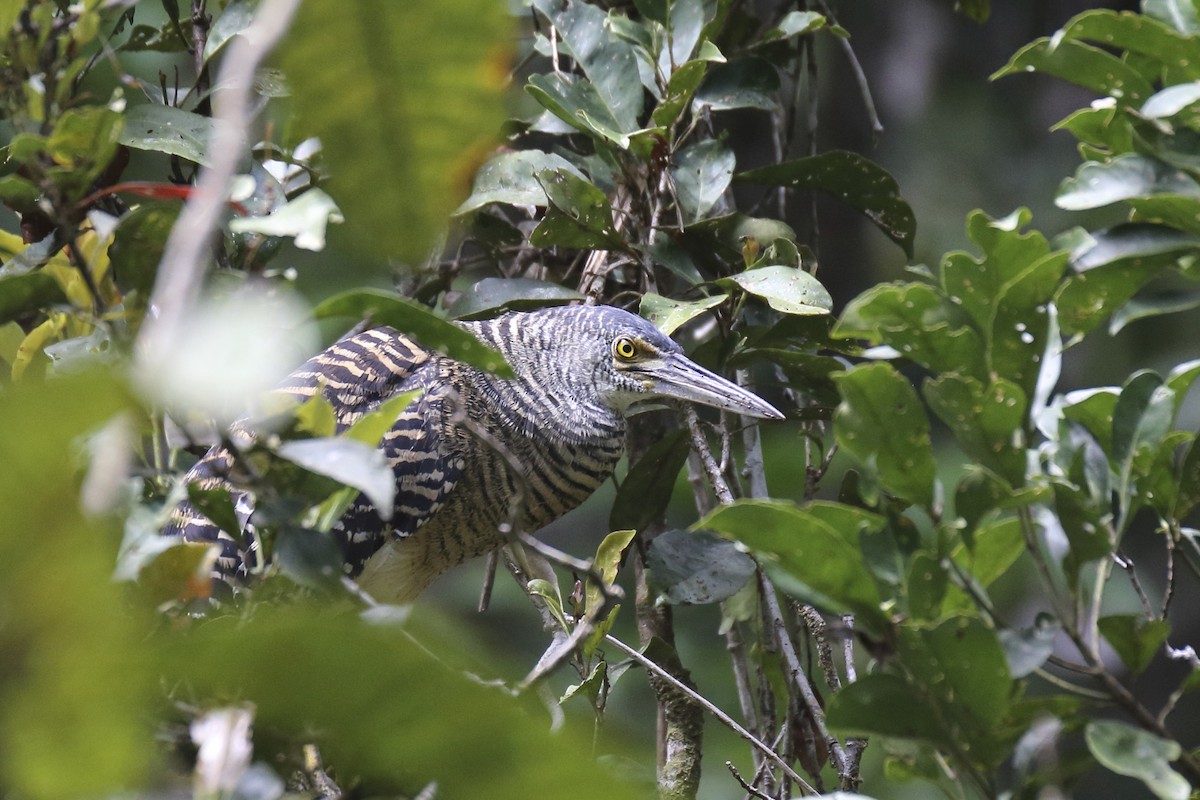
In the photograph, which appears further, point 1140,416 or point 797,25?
point 797,25

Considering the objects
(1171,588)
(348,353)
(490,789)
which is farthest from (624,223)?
(490,789)

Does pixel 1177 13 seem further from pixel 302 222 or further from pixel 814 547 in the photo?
pixel 302 222

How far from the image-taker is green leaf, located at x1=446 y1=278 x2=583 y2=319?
2082 mm

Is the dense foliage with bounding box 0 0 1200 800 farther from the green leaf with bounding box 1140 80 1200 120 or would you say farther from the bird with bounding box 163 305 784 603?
the bird with bounding box 163 305 784 603

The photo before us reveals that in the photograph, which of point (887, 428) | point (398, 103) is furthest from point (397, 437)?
point (398, 103)

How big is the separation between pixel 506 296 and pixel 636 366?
18.1 inches

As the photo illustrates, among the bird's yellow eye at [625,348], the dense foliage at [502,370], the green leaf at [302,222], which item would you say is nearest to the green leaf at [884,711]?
the dense foliage at [502,370]

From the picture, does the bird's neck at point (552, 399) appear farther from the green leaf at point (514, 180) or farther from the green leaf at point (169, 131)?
the green leaf at point (169, 131)

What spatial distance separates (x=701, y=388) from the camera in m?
2.26

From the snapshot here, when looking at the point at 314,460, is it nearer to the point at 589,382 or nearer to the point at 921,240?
the point at 589,382

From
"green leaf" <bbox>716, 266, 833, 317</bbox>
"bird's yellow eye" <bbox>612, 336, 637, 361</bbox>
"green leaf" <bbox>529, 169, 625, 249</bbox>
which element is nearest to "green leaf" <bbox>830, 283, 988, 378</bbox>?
"green leaf" <bbox>716, 266, 833, 317</bbox>

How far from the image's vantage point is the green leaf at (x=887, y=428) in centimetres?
106

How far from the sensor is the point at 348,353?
104 inches

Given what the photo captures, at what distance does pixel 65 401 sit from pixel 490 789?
221 millimetres
